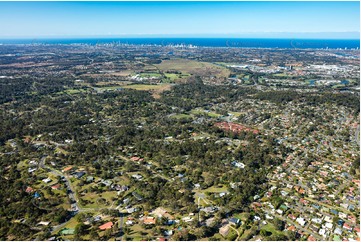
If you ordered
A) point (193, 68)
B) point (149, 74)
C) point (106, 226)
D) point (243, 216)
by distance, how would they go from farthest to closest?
point (193, 68) < point (149, 74) < point (243, 216) < point (106, 226)

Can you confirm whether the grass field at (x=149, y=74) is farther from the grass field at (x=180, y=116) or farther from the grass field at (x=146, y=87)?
the grass field at (x=180, y=116)

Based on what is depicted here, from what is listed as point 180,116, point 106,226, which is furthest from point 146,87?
point 106,226

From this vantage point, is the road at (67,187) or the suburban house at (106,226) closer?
the suburban house at (106,226)

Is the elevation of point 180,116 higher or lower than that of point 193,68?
lower

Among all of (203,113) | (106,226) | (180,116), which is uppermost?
(203,113)

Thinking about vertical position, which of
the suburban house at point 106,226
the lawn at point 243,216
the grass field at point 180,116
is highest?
the grass field at point 180,116

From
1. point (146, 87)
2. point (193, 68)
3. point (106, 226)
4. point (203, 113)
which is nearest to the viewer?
point (106, 226)

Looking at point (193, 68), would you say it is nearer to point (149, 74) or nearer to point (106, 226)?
point (149, 74)

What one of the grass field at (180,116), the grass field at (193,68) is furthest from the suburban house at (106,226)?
the grass field at (193,68)

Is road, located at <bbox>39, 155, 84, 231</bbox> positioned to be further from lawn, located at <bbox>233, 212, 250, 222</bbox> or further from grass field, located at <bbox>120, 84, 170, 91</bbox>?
grass field, located at <bbox>120, 84, 170, 91</bbox>

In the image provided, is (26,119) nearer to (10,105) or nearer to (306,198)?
(10,105)

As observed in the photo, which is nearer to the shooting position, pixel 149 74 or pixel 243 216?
pixel 243 216
